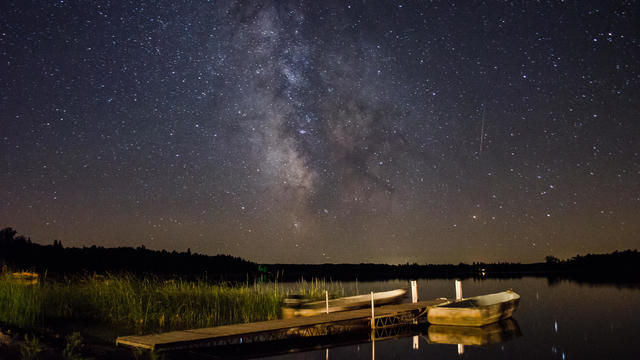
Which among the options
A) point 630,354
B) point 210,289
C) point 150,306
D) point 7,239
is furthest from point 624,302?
point 7,239

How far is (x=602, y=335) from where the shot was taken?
19.7 meters

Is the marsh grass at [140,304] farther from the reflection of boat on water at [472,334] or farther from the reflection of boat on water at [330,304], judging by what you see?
the reflection of boat on water at [472,334]

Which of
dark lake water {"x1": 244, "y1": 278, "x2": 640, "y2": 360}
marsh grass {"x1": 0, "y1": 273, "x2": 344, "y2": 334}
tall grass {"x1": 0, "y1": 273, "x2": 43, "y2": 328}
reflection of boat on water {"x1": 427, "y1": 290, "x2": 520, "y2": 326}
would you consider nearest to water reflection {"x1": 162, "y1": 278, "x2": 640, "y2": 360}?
dark lake water {"x1": 244, "y1": 278, "x2": 640, "y2": 360}

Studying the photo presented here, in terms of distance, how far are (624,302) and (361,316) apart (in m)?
23.8

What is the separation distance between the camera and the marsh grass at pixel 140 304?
16734 millimetres

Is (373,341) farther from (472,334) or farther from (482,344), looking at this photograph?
(472,334)

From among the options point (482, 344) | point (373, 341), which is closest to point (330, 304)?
point (373, 341)

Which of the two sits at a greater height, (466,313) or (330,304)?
(330,304)

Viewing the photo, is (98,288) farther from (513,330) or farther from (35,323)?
(513,330)

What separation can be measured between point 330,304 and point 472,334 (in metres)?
5.39

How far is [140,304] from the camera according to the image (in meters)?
17.6

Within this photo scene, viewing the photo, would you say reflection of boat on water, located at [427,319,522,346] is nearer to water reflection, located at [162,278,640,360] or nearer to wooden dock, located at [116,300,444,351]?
water reflection, located at [162,278,640,360]

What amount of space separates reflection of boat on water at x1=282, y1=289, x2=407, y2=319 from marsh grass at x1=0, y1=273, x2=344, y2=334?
0.91 metres

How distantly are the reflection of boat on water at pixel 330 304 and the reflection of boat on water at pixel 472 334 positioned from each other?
2.68 metres
